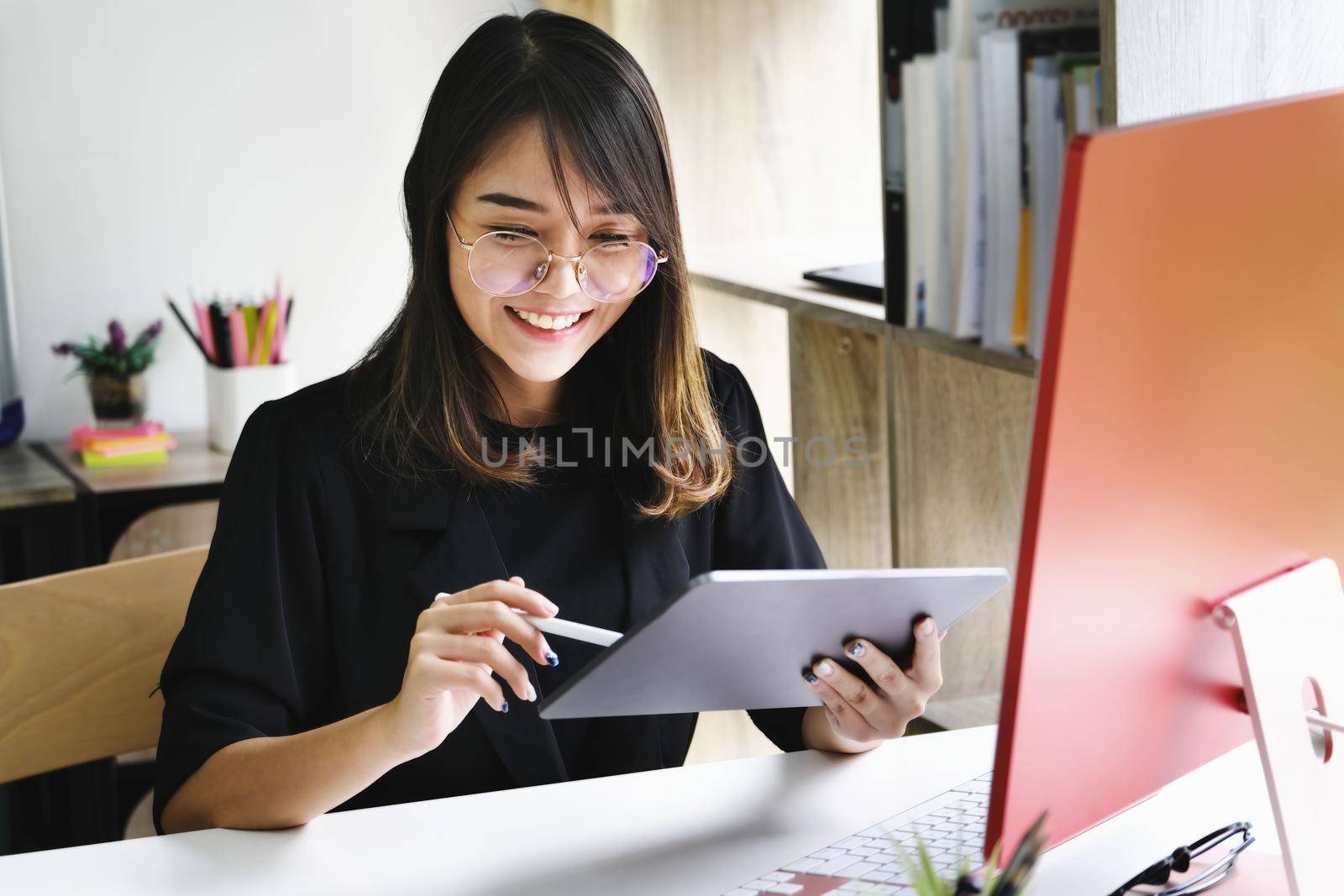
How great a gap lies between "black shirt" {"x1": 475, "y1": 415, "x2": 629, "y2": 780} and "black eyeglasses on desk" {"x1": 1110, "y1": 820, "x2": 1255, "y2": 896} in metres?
0.55

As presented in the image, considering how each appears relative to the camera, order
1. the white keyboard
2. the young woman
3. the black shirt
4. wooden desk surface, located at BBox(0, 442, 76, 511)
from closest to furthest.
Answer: the white keyboard → the young woman → the black shirt → wooden desk surface, located at BBox(0, 442, 76, 511)

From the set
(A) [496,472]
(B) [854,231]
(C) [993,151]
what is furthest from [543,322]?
(B) [854,231]

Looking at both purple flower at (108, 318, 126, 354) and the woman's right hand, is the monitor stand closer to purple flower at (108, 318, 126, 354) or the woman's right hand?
the woman's right hand

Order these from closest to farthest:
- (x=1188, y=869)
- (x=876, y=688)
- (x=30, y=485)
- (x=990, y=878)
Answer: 1. (x=990, y=878)
2. (x=1188, y=869)
3. (x=876, y=688)
4. (x=30, y=485)

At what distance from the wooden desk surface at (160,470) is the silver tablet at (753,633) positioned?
152 cm

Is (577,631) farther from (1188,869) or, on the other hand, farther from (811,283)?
(811,283)

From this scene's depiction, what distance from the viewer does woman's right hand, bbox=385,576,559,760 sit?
83 cm

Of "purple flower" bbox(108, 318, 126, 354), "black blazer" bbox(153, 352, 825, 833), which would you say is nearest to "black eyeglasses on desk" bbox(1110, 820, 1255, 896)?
"black blazer" bbox(153, 352, 825, 833)

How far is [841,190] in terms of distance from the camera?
2.36 meters

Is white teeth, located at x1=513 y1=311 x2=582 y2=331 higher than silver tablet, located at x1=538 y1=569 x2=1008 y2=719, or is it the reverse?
white teeth, located at x1=513 y1=311 x2=582 y2=331

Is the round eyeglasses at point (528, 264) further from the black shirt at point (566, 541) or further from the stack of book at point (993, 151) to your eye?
the stack of book at point (993, 151)

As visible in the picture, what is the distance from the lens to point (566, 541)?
4.05ft

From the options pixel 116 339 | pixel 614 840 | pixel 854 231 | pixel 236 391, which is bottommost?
pixel 614 840

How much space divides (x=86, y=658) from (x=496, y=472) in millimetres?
382
